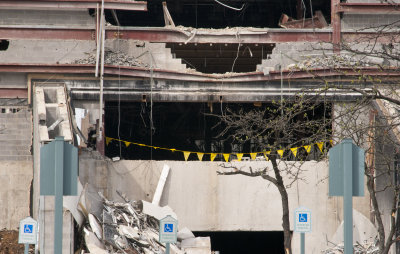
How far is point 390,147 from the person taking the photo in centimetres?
2511

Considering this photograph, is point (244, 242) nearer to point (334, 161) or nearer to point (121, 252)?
point (121, 252)

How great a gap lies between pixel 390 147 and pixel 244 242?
1111 centimetres

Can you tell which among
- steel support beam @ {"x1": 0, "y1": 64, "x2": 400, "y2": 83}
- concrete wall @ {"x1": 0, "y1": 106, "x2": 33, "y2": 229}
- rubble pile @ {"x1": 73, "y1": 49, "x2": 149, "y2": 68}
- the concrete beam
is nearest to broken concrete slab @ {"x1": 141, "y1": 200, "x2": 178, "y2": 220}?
concrete wall @ {"x1": 0, "y1": 106, "x2": 33, "y2": 229}

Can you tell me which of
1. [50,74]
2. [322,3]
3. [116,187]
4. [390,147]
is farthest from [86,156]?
[322,3]

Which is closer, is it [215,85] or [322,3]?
[215,85]

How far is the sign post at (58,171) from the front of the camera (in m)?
9.90

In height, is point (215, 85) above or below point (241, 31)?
below

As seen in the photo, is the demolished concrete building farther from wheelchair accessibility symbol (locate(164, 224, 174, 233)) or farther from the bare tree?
wheelchair accessibility symbol (locate(164, 224, 174, 233))

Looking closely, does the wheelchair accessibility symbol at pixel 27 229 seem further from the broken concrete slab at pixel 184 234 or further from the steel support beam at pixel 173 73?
the steel support beam at pixel 173 73

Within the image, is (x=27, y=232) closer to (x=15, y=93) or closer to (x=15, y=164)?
(x=15, y=164)

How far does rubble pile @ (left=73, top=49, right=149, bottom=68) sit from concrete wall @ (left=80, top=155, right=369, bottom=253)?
334 centimetres

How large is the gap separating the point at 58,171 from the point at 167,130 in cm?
2568

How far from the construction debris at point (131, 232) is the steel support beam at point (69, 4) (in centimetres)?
643

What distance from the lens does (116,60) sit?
28.1 m
